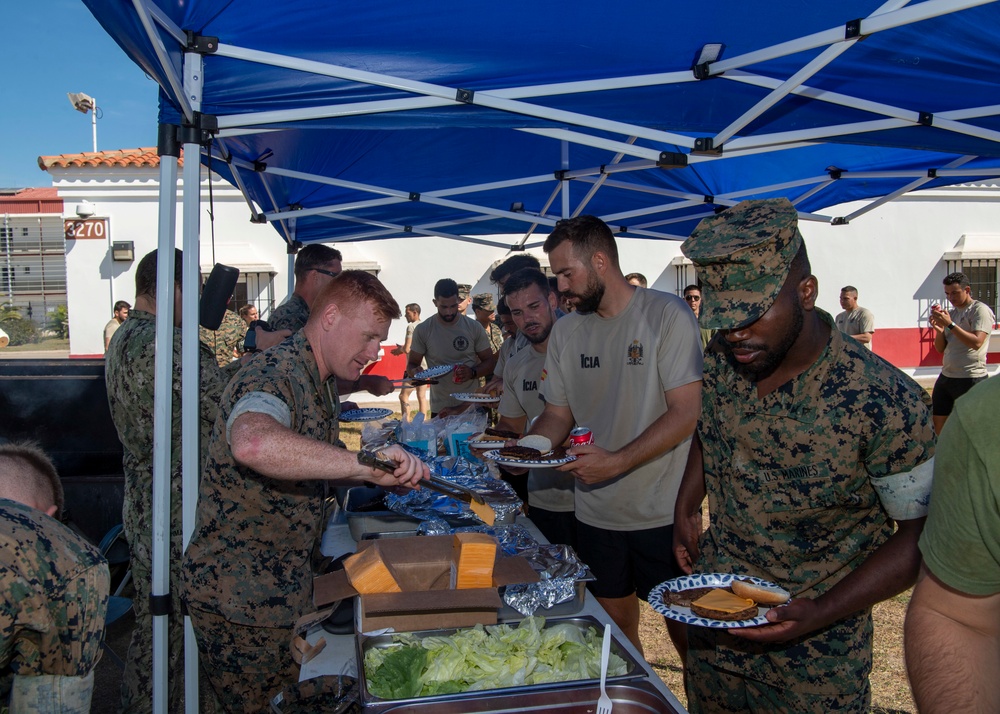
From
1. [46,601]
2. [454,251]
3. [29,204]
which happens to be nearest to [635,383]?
[46,601]

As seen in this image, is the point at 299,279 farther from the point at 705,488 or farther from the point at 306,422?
the point at 705,488

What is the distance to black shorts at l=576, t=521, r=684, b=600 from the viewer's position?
2771mm

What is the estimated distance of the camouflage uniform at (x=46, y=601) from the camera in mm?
1238

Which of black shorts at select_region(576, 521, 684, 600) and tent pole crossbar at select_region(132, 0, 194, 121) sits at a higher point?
tent pole crossbar at select_region(132, 0, 194, 121)

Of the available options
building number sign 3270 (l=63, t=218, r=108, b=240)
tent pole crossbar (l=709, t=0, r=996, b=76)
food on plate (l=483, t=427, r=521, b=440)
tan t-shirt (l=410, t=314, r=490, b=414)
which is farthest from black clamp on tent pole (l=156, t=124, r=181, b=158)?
building number sign 3270 (l=63, t=218, r=108, b=240)

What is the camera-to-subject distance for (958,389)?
22.7 feet

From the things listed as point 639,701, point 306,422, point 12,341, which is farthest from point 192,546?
point 12,341

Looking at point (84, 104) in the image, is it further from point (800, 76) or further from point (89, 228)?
point (800, 76)

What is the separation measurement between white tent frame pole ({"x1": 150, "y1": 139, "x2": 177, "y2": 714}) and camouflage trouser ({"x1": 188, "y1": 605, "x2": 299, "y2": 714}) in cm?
49

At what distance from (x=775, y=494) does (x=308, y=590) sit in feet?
4.33

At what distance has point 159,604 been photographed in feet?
8.11

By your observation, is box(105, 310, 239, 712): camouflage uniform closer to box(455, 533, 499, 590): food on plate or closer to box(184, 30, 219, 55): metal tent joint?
box(184, 30, 219, 55): metal tent joint

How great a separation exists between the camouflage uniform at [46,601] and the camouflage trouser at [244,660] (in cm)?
63

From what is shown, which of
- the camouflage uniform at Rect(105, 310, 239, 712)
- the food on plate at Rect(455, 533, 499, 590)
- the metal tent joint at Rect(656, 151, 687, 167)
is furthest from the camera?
the metal tent joint at Rect(656, 151, 687, 167)
